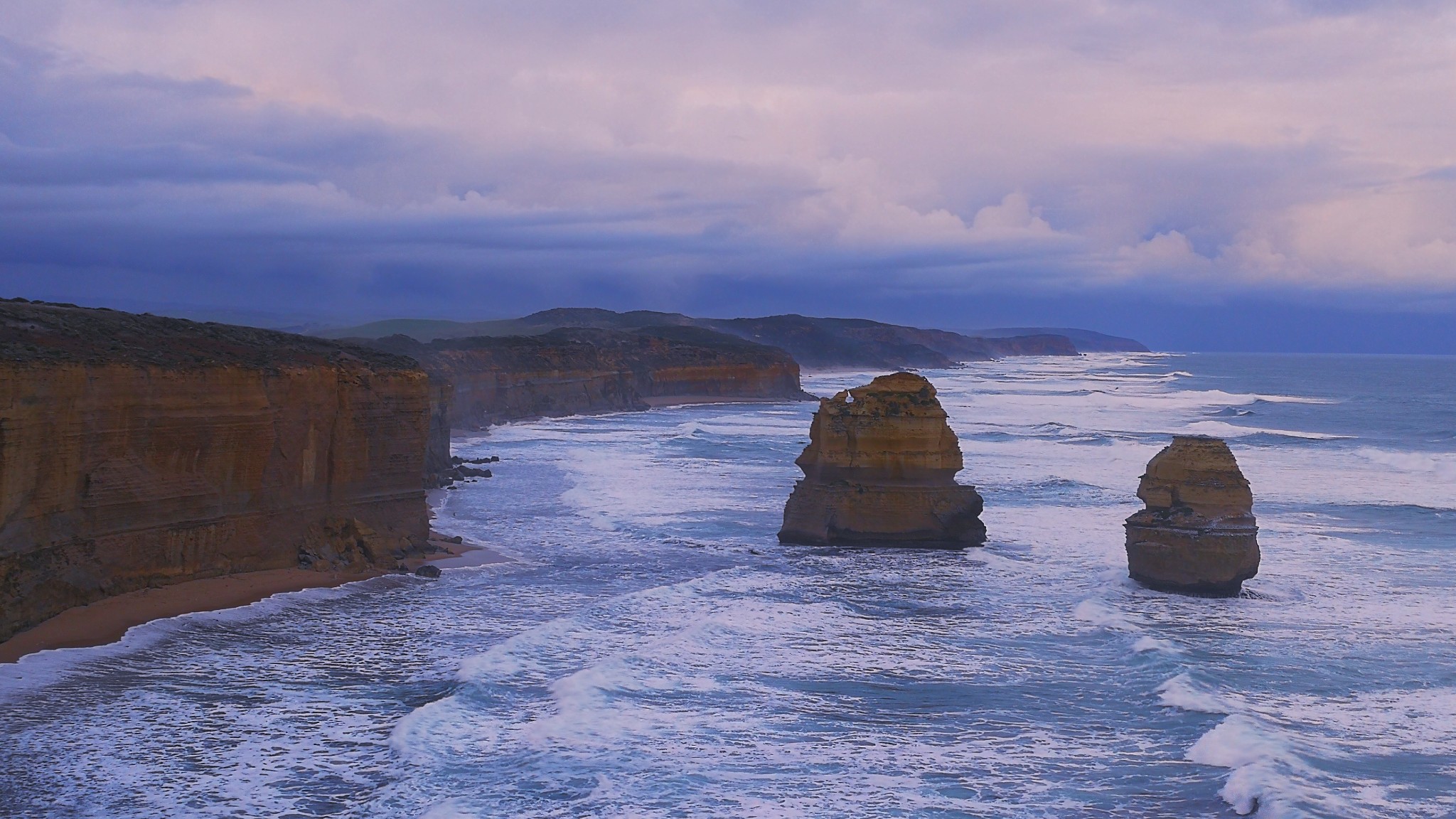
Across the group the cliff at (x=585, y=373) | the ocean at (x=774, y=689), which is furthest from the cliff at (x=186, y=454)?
the cliff at (x=585, y=373)

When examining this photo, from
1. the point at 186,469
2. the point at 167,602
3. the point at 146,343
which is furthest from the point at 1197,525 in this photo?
the point at 146,343

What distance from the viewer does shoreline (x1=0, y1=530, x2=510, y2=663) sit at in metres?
15.8

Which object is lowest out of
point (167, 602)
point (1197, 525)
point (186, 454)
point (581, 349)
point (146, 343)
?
point (167, 602)

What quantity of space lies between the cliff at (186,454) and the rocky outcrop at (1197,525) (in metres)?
12.4

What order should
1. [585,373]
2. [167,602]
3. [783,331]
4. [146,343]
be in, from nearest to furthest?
[167,602] → [146,343] → [585,373] → [783,331]

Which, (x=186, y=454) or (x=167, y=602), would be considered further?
(x=186, y=454)

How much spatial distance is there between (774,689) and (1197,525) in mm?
8430

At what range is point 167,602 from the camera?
18.0 m

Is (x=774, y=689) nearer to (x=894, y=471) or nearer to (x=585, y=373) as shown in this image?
(x=894, y=471)

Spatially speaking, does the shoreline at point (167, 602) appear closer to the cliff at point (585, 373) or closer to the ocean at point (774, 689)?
the ocean at point (774, 689)

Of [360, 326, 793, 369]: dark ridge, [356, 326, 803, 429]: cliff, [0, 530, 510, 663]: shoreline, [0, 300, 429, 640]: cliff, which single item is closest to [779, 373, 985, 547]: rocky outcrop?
[0, 530, 510, 663]: shoreline

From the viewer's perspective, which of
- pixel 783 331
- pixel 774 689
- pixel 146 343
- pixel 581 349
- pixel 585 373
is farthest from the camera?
pixel 783 331

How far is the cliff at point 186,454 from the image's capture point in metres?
16.5

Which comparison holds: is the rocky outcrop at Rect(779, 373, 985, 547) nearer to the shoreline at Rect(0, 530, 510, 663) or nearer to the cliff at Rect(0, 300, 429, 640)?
the shoreline at Rect(0, 530, 510, 663)
